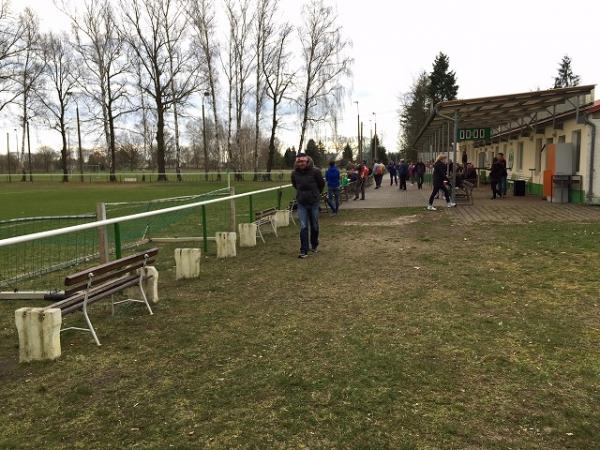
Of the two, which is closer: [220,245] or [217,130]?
[220,245]

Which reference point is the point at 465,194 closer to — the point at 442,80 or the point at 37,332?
the point at 37,332

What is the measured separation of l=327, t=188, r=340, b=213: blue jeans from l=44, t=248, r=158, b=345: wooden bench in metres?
10.0

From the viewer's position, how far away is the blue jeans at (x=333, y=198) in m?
15.7

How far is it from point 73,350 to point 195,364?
1.22m

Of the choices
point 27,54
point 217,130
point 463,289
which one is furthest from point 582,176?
point 27,54

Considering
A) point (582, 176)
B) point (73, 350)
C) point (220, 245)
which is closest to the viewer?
point (73, 350)

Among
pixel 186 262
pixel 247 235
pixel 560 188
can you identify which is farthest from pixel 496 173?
pixel 186 262

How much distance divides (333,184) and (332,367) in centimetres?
1143

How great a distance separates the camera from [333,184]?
50.3ft

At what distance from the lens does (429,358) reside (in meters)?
4.28

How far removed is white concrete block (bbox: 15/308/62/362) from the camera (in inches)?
171

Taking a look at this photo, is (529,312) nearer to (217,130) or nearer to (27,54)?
(217,130)

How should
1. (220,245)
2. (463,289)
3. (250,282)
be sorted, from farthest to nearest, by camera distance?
(220,245) → (250,282) → (463,289)

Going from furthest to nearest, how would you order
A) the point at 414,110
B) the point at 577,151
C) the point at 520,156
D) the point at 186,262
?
the point at 414,110 < the point at 520,156 < the point at 577,151 < the point at 186,262
